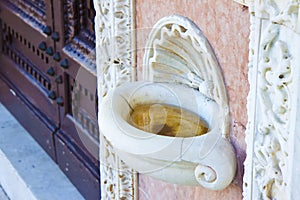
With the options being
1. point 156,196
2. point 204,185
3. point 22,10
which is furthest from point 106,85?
point 22,10

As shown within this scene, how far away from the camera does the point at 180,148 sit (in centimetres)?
138

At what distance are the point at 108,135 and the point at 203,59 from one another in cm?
26

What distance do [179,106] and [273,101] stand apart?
384 millimetres

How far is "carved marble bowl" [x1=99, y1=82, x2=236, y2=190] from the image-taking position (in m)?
1.39

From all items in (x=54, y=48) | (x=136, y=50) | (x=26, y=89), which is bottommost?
(x=26, y=89)

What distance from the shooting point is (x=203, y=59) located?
1.53 m

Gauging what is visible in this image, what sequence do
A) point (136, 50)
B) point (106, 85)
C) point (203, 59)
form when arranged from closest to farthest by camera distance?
point (203, 59), point (136, 50), point (106, 85)

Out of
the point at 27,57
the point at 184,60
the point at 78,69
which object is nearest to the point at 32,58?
the point at 27,57

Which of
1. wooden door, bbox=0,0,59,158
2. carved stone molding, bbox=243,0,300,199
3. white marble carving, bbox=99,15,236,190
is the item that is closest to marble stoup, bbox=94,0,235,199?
white marble carving, bbox=99,15,236,190

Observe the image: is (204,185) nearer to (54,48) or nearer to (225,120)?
(225,120)

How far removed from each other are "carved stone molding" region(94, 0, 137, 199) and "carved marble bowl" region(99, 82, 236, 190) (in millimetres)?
310

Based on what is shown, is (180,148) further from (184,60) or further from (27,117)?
(27,117)

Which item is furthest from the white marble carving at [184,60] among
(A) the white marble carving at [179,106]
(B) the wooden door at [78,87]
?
(B) the wooden door at [78,87]

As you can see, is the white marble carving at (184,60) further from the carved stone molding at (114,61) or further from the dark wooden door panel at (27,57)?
the dark wooden door panel at (27,57)
